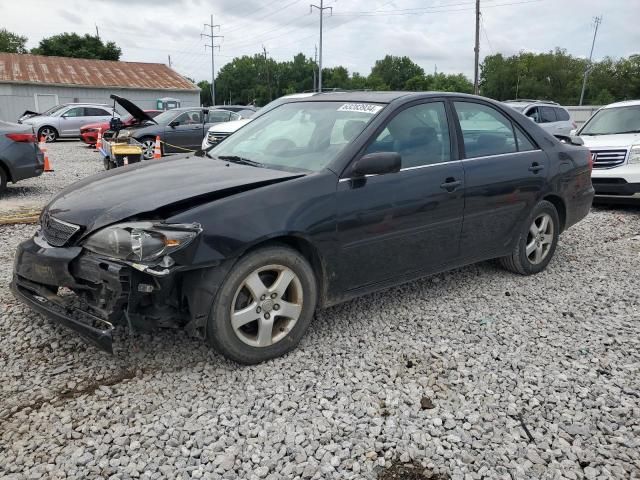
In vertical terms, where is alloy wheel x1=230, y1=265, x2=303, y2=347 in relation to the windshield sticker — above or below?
below

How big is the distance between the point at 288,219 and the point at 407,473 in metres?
1.53

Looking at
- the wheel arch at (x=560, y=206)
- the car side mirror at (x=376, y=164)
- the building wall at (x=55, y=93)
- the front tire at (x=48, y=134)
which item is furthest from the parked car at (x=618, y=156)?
the building wall at (x=55, y=93)

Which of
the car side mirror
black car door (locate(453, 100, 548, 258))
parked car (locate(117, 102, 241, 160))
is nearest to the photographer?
the car side mirror

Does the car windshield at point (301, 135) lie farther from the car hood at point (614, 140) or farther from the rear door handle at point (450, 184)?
the car hood at point (614, 140)

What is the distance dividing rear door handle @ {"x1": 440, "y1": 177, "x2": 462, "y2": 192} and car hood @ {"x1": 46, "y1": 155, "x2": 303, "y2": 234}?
4.07 ft

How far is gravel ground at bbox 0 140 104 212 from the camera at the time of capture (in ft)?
26.9

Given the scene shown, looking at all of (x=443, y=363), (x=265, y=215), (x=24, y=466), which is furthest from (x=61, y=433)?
(x=443, y=363)

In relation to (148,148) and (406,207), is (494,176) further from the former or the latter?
(148,148)

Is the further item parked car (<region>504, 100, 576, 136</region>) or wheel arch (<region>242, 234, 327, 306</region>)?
Answer: parked car (<region>504, 100, 576, 136</region>)

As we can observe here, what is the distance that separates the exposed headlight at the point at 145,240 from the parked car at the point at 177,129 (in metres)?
11.8

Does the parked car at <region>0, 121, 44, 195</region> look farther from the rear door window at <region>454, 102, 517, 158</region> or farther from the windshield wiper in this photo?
the rear door window at <region>454, 102, 517, 158</region>

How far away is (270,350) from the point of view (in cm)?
321

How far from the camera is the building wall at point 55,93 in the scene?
31.7 metres

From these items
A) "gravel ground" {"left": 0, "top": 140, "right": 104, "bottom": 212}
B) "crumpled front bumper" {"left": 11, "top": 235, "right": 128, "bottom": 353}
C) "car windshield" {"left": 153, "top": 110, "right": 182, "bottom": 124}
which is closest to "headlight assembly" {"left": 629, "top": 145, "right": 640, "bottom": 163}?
"crumpled front bumper" {"left": 11, "top": 235, "right": 128, "bottom": 353}
